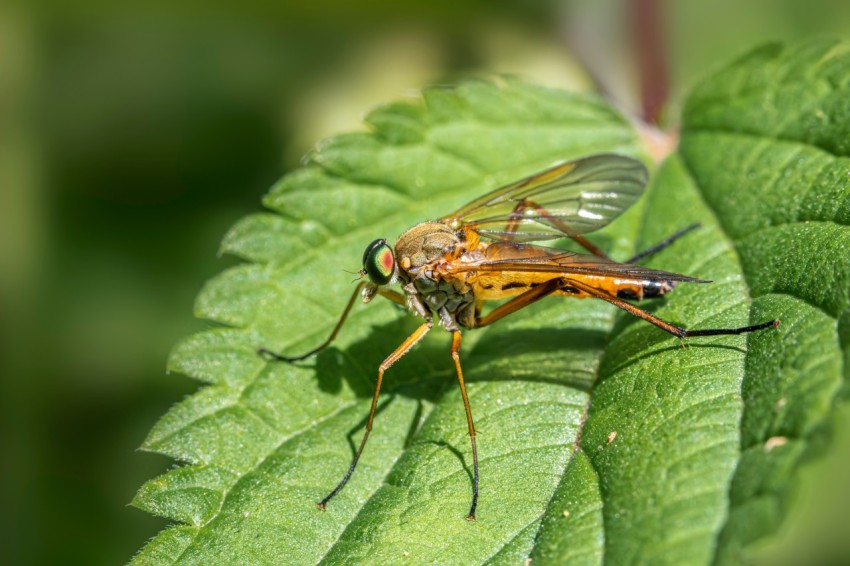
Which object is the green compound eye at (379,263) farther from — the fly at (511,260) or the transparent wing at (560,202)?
the transparent wing at (560,202)

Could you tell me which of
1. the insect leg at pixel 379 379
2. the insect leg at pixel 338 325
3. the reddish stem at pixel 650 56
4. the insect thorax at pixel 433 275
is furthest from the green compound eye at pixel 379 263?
the reddish stem at pixel 650 56

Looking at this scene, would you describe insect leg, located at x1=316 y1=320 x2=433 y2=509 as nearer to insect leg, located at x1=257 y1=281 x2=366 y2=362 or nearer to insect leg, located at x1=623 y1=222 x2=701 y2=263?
insect leg, located at x1=257 y1=281 x2=366 y2=362

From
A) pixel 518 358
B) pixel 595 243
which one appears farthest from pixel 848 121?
pixel 518 358

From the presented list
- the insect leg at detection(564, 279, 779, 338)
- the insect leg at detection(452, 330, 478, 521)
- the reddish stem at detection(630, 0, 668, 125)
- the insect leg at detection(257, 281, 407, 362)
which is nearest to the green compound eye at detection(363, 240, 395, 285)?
A: the insect leg at detection(257, 281, 407, 362)

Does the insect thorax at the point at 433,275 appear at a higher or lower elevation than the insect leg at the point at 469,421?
higher

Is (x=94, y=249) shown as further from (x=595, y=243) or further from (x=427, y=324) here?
(x=595, y=243)

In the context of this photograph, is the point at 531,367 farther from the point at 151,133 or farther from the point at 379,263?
the point at 151,133

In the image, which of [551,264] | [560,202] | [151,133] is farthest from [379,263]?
[151,133]
